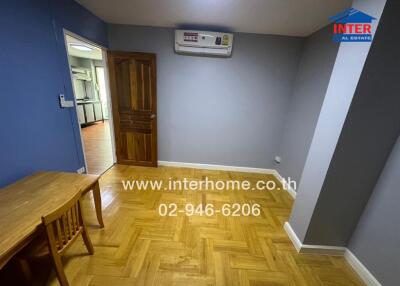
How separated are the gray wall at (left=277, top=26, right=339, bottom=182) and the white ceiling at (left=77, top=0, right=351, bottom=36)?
0.28 m

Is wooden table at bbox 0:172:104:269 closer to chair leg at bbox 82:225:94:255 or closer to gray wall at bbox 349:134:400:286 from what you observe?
chair leg at bbox 82:225:94:255

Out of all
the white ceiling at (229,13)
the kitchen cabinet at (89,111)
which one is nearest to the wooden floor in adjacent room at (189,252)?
the white ceiling at (229,13)

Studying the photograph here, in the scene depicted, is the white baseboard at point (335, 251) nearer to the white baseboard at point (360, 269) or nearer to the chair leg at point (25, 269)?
the white baseboard at point (360, 269)

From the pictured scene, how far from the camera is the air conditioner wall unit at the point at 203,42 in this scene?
2.54 metres

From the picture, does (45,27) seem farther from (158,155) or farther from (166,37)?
(158,155)

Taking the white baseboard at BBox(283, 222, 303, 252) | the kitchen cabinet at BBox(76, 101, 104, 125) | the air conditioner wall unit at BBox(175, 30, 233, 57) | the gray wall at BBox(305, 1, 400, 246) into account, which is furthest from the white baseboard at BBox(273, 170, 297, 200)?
the kitchen cabinet at BBox(76, 101, 104, 125)

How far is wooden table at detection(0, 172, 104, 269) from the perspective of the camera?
35.5 inches

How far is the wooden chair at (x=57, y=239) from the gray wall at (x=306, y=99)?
276cm

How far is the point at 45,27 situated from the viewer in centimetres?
168

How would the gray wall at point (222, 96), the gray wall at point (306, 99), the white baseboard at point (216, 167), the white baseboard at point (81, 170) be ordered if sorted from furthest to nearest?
the white baseboard at point (216, 167) < the gray wall at point (222, 96) < the white baseboard at point (81, 170) < the gray wall at point (306, 99)

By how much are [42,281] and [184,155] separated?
7.82 ft

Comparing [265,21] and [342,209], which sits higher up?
[265,21]

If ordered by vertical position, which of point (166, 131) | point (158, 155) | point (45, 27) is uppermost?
point (45, 27)

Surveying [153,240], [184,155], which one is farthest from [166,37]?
[153,240]
